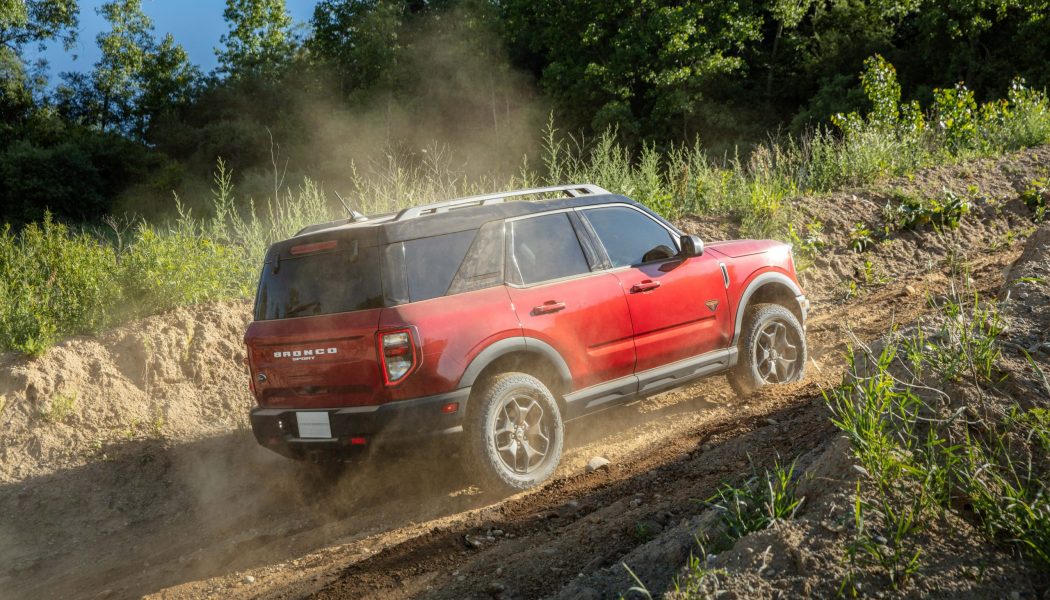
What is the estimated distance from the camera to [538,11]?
3959 centimetres

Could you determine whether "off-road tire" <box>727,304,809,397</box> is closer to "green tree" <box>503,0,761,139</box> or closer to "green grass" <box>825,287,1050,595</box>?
"green grass" <box>825,287,1050,595</box>

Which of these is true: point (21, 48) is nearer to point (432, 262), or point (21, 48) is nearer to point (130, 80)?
point (130, 80)

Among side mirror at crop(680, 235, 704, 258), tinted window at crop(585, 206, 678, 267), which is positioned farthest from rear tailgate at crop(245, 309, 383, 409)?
side mirror at crop(680, 235, 704, 258)

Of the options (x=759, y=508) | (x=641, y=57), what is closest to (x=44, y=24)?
(x=641, y=57)

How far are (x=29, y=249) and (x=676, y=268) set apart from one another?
7.87 meters

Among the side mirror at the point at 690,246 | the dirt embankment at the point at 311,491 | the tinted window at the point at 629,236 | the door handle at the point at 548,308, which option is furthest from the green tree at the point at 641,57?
the door handle at the point at 548,308

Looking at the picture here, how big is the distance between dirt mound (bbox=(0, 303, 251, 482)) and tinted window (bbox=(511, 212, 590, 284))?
3.51 metres

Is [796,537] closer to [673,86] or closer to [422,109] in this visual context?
[673,86]

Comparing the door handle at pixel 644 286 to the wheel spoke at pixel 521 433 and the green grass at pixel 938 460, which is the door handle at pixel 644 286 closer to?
the wheel spoke at pixel 521 433

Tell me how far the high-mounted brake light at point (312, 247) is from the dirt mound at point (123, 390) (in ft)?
9.31

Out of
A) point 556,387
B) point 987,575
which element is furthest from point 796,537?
point 556,387

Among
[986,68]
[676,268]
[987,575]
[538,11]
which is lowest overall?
[987,575]

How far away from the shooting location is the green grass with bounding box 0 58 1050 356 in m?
8.76

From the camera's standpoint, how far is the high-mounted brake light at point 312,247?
5543mm
